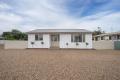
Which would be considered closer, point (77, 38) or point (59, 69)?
point (59, 69)

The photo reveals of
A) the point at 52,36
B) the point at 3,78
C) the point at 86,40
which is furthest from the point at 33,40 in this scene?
the point at 3,78

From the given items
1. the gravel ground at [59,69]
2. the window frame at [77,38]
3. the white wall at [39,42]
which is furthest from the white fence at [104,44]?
the gravel ground at [59,69]

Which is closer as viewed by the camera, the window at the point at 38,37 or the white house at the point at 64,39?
the white house at the point at 64,39

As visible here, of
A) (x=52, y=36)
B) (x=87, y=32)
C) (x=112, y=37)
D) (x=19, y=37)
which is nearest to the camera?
(x=87, y=32)

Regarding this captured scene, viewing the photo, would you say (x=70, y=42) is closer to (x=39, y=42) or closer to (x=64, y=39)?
(x=64, y=39)

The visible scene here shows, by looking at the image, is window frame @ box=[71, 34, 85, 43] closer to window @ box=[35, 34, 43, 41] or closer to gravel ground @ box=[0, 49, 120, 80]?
window @ box=[35, 34, 43, 41]

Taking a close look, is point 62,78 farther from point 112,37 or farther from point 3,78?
point 112,37

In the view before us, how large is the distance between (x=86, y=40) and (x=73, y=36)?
237 cm

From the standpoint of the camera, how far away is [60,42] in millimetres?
21609

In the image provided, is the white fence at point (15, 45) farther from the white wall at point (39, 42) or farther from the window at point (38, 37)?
the window at point (38, 37)

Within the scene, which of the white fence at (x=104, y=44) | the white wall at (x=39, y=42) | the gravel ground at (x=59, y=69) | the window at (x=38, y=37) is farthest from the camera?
the white fence at (x=104, y=44)

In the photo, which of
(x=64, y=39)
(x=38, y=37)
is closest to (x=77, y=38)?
(x=64, y=39)

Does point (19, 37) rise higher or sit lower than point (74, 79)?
higher

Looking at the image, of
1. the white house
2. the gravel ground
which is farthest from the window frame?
the gravel ground
